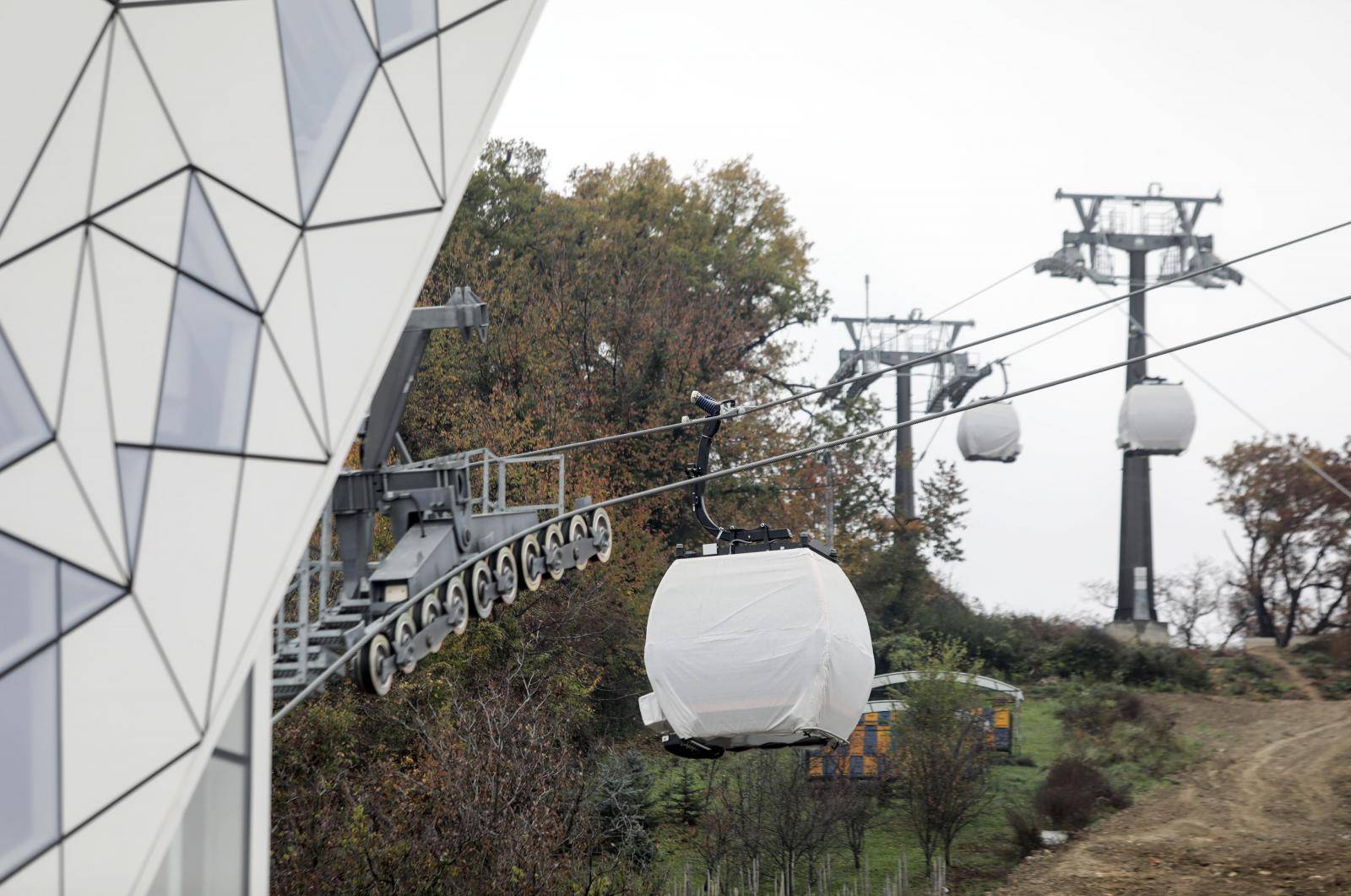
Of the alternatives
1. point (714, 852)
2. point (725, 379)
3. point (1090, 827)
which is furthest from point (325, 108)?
point (725, 379)

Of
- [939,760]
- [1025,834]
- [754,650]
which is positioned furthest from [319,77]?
[1025,834]

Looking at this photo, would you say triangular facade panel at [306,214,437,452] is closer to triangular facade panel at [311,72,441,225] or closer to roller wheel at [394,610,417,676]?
triangular facade panel at [311,72,441,225]

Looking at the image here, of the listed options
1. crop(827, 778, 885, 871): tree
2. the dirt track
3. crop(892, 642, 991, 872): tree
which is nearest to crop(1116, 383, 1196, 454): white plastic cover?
the dirt track

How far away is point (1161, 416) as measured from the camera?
127 ft

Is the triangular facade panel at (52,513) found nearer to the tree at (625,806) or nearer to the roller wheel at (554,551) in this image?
the roller wheel at (554,551)

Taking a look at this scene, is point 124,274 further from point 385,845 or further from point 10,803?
point 385,845

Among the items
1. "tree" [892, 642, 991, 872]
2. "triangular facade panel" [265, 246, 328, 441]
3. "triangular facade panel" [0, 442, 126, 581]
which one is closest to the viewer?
"triangular facade panel" [0, 442, 126, 581]

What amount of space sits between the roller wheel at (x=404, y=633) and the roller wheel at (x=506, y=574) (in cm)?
214

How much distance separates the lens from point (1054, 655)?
40.5m

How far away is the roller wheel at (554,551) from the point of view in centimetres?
1864

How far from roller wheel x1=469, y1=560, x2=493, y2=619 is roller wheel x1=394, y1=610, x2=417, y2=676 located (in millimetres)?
1433

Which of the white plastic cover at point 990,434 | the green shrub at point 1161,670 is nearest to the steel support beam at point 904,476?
the white plastic cover at point 990,434

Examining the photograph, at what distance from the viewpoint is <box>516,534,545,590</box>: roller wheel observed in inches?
716

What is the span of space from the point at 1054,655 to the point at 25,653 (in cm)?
3434
